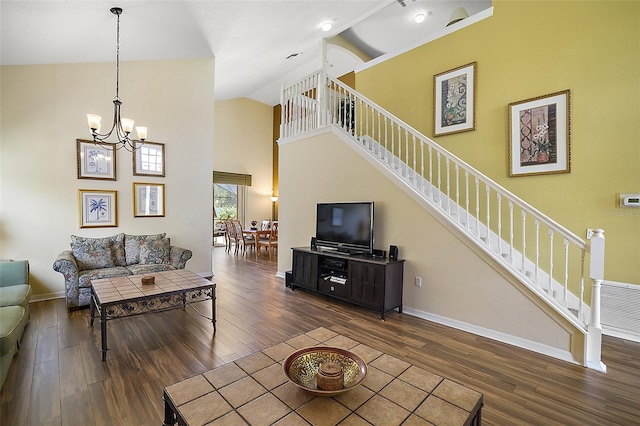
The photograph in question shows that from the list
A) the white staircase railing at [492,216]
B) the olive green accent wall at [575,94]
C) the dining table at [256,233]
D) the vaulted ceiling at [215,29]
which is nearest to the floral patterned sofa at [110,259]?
the vaulted ceiling at [215,29]

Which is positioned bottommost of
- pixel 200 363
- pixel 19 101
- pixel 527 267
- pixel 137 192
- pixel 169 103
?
pixel 200 363

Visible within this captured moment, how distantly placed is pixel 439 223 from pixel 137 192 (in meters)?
4.77

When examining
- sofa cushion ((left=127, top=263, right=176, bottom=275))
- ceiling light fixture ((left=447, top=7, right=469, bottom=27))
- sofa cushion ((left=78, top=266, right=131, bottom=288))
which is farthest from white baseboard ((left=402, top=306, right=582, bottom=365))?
ceiling light fixture ((left=447, top=7, right=469, bottom=27))

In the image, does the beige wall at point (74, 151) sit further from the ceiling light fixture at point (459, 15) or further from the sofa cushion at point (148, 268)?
the ceiling light fixture at point (459, 15)

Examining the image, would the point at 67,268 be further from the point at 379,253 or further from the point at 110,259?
the point at 379,253

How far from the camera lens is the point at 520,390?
7.20 feet

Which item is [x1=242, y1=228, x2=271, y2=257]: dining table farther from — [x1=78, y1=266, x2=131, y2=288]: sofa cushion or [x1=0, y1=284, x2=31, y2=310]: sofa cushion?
[x1=0, y1=284, x2=31, y2=310]: sofa cushion

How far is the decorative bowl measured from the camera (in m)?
1.35

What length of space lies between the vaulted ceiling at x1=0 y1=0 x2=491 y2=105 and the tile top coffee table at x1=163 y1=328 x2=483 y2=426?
13.8 ft

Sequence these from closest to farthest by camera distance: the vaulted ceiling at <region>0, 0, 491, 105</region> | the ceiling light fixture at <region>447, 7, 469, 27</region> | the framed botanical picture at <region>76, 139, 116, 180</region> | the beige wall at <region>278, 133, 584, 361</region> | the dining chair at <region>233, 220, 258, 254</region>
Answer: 1. the beige wall at <region>278, 133, 584, 361</region>
2. the vaulted ceiling at <region>0, 0, 491, 105</region>
3. the framed botanical picture at <region>76, 139, 116, 180</region>
4. the ceiling light fixture at <region>447, 7, 469, 27</region>
5. the dining chair at <region>233, 220, 258, 254</region>

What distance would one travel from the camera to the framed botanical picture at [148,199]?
494 centimetres

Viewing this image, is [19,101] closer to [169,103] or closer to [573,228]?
[169,103]

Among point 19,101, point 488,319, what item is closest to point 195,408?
point 488,319

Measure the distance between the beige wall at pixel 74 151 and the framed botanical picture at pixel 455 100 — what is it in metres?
4.12
